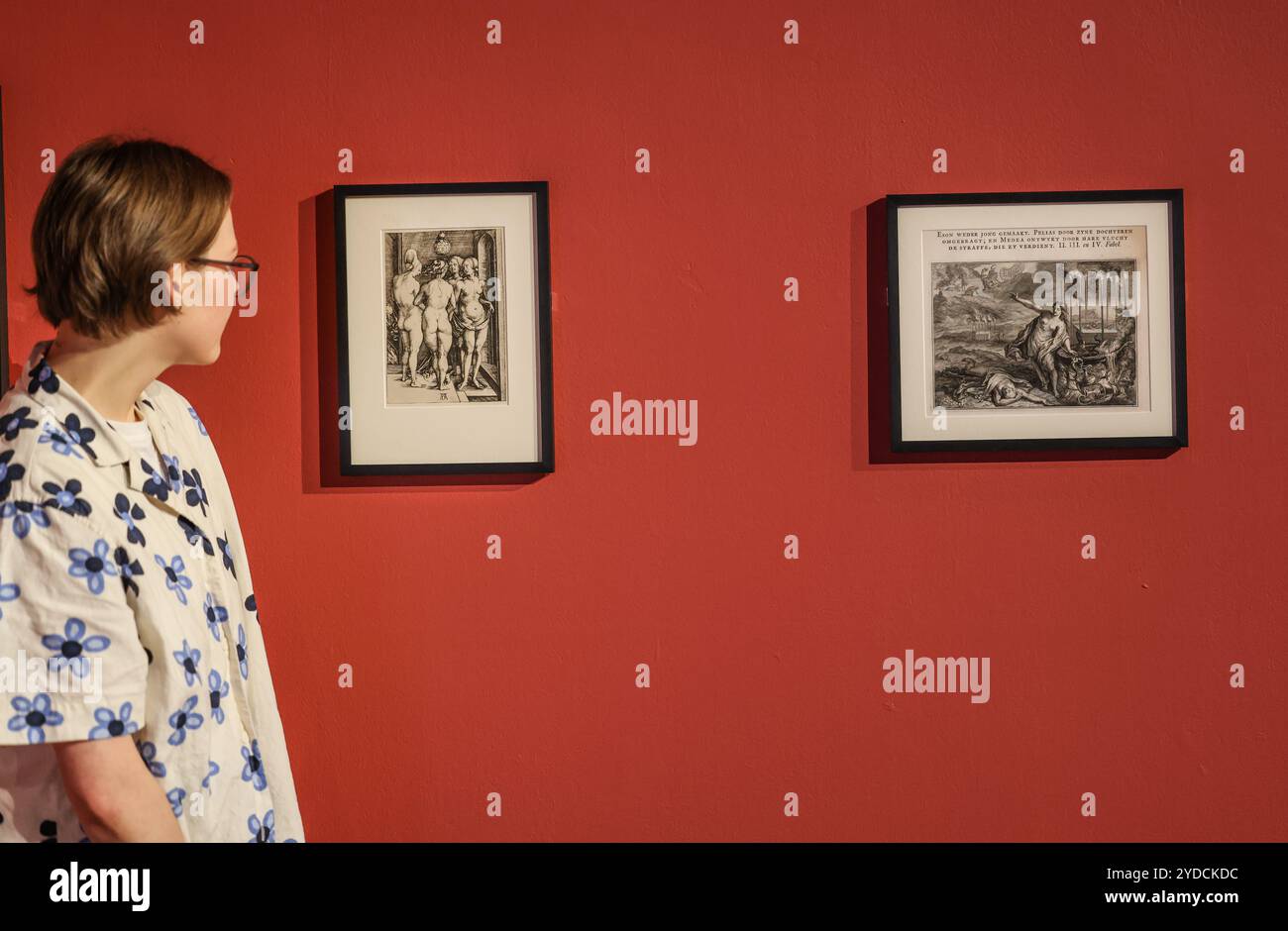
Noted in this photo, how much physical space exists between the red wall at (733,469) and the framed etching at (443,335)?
5cm

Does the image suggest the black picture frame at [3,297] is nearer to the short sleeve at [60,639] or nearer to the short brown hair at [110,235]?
the short brown hair at [110,235]

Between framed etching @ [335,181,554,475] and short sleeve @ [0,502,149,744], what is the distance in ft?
1.64

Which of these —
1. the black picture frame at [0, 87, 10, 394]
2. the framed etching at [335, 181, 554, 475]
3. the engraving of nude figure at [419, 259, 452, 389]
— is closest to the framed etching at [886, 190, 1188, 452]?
the framed etching at [335, 181, 554, 475]

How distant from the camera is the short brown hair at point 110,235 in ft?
3.60

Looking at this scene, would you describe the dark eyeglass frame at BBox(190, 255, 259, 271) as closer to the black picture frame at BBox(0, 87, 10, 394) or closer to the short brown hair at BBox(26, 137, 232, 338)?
the short brown hair at BBox(26, 137, 232, 338)

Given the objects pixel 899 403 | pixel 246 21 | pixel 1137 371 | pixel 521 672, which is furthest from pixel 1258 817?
pixel 246 21

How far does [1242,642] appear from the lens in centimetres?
149

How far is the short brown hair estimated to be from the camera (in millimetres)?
1099

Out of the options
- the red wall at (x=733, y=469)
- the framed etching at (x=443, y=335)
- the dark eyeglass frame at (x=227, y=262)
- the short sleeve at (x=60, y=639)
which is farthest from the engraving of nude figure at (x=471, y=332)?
the short sleeve at (x=60, y=639)

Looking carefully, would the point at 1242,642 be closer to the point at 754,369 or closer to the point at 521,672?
the point at 754,369

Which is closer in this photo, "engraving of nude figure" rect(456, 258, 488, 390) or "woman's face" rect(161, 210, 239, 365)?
"woman's face" rect(161, 210, 239, 365)

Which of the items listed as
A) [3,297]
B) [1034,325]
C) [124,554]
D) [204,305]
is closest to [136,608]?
[124,554]
